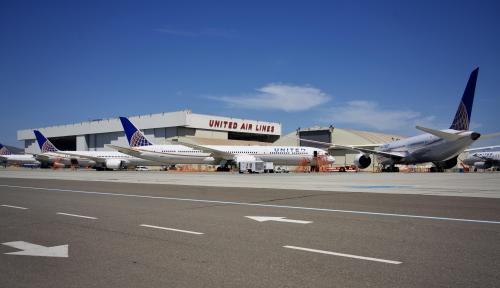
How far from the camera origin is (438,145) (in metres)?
47.6

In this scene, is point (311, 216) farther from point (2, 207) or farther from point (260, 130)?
point (260, 130)

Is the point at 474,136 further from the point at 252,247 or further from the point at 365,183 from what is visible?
the point at 252,247

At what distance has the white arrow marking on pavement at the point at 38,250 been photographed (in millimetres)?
6512

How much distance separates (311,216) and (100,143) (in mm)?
99365

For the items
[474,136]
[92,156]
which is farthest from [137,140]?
[474,136]

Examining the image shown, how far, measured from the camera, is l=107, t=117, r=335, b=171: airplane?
191ft

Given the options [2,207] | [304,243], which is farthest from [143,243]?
[2,207]

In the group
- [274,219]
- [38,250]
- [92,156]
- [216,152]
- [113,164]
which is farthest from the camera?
[92,156]

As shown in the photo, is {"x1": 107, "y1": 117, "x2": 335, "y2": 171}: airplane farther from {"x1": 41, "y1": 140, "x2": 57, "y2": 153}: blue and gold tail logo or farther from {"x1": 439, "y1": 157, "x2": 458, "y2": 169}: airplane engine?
{"x1": 41, "y1": 140, "x2": 57, "y2": 153}: blue and gold tail logo

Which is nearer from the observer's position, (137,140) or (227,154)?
(227,154)

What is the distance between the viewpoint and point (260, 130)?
103 m

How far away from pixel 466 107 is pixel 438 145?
526 centimetres

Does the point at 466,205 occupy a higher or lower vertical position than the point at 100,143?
lower

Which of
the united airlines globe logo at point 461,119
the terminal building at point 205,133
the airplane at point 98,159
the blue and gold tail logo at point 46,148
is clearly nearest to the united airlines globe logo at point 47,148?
the blue and gold tail logo at point 46,148
